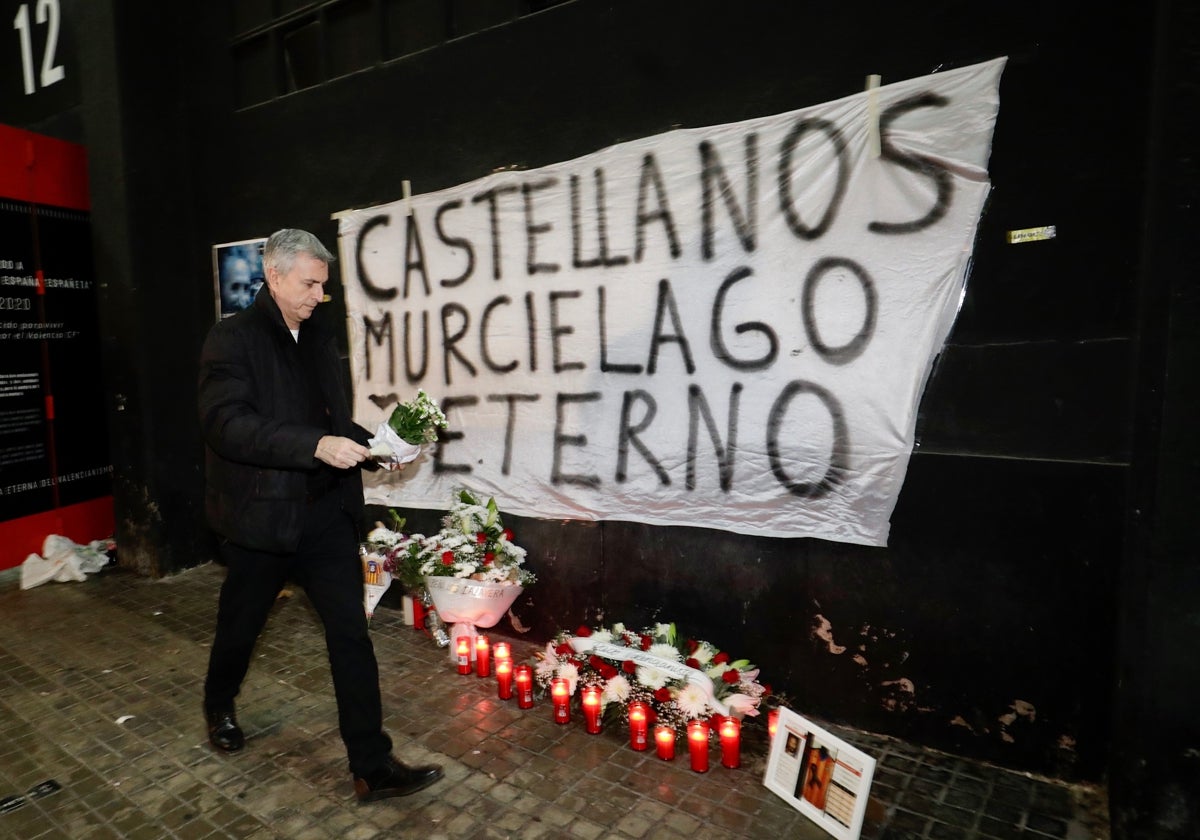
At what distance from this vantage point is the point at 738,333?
3.69 m

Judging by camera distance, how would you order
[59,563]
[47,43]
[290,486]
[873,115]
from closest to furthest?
[290,486], [873,115], [59,563], [47,43]

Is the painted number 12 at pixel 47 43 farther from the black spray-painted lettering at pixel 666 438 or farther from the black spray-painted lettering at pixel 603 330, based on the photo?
the black spray-painted lettering at pixel 603 330

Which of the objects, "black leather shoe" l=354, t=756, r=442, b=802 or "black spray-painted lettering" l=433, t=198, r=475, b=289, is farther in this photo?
"black spray-painted lettering" l=433, t=198, r=475, b=289

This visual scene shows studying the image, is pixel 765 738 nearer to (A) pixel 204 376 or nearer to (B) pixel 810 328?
(B) pixel 810 328

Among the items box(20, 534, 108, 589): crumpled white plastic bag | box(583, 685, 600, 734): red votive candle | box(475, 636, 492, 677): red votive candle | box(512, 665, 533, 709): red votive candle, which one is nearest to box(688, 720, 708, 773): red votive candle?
box(583, 685, 600, 734): red votive candle

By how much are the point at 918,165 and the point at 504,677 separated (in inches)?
128

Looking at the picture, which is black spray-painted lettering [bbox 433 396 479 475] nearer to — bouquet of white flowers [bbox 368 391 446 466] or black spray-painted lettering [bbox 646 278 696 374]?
bouquet of white flowers [bbox 368 391 446 466]

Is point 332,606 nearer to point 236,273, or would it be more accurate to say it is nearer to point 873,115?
point 873,115

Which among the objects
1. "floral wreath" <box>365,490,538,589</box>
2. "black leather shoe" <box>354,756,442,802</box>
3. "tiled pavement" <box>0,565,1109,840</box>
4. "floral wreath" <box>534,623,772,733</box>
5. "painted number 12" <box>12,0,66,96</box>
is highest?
"painted number 12" <box>12,0,66,96</box>

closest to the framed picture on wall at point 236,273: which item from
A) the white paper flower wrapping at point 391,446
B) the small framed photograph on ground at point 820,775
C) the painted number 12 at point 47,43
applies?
the painted number 12 at point 47,43

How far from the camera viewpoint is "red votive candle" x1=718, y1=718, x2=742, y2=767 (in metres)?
3.22

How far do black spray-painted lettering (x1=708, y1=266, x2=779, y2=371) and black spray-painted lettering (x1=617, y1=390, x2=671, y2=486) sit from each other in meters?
0.48

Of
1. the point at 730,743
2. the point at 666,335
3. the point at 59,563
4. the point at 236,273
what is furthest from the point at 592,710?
the point at 59,563

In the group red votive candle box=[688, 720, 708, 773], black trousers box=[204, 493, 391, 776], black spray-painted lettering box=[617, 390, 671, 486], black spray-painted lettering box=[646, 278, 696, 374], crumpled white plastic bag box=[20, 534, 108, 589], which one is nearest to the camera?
black trousers box=[204, 493, 391, 776]
